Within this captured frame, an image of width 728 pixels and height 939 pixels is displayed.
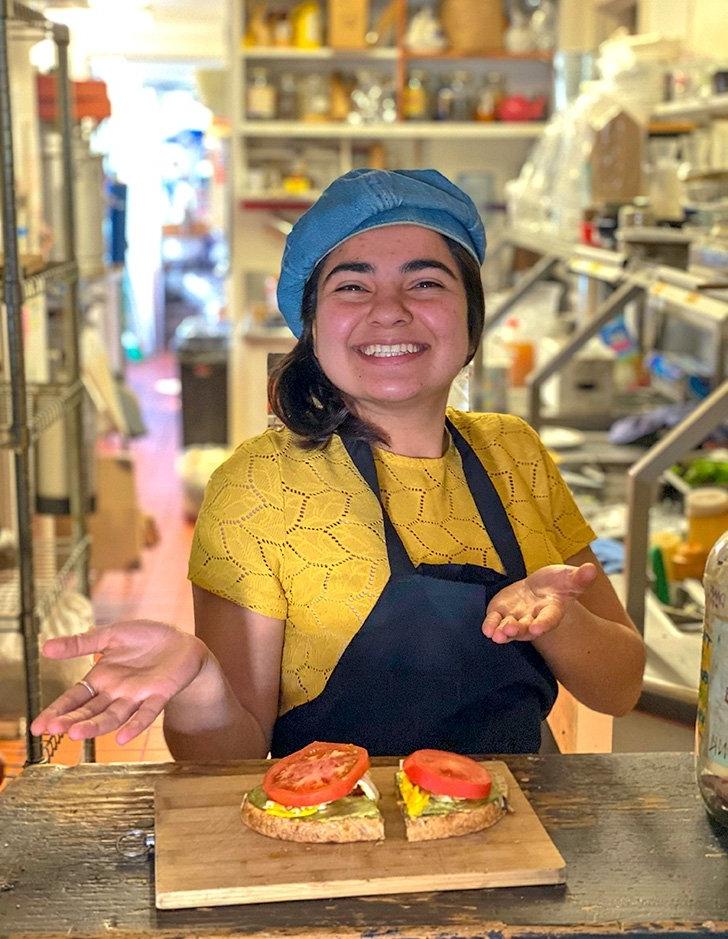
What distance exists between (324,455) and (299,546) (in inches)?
6.0

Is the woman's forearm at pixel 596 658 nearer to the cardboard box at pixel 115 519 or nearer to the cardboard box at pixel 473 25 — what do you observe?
the cardboard box at pixel 115 519

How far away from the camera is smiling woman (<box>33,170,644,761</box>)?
5.80 ft

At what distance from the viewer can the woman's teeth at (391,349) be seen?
179cm

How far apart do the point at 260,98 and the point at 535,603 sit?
255 inches

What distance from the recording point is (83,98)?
16.3ft

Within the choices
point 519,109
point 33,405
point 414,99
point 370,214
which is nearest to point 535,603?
point 370,214

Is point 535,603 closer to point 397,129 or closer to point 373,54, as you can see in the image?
point 397,129

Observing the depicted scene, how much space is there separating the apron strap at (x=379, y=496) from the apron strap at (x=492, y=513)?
14 cm

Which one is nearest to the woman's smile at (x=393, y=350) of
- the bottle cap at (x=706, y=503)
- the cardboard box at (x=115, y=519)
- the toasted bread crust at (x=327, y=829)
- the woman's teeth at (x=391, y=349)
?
the woman's teeth at (x=391, y=349)

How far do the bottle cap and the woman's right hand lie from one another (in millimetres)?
1937

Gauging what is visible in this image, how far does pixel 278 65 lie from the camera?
7691mm

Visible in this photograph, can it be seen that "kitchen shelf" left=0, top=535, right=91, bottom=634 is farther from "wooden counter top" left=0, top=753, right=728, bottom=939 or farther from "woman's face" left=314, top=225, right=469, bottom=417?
"wooden counter top" left=0, top=753, right=728, bottom=939

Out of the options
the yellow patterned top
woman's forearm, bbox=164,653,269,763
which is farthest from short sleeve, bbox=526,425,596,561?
woman's forearm, bbox=164,653,269,763

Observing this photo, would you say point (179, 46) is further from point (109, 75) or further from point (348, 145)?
point (348, 145)
